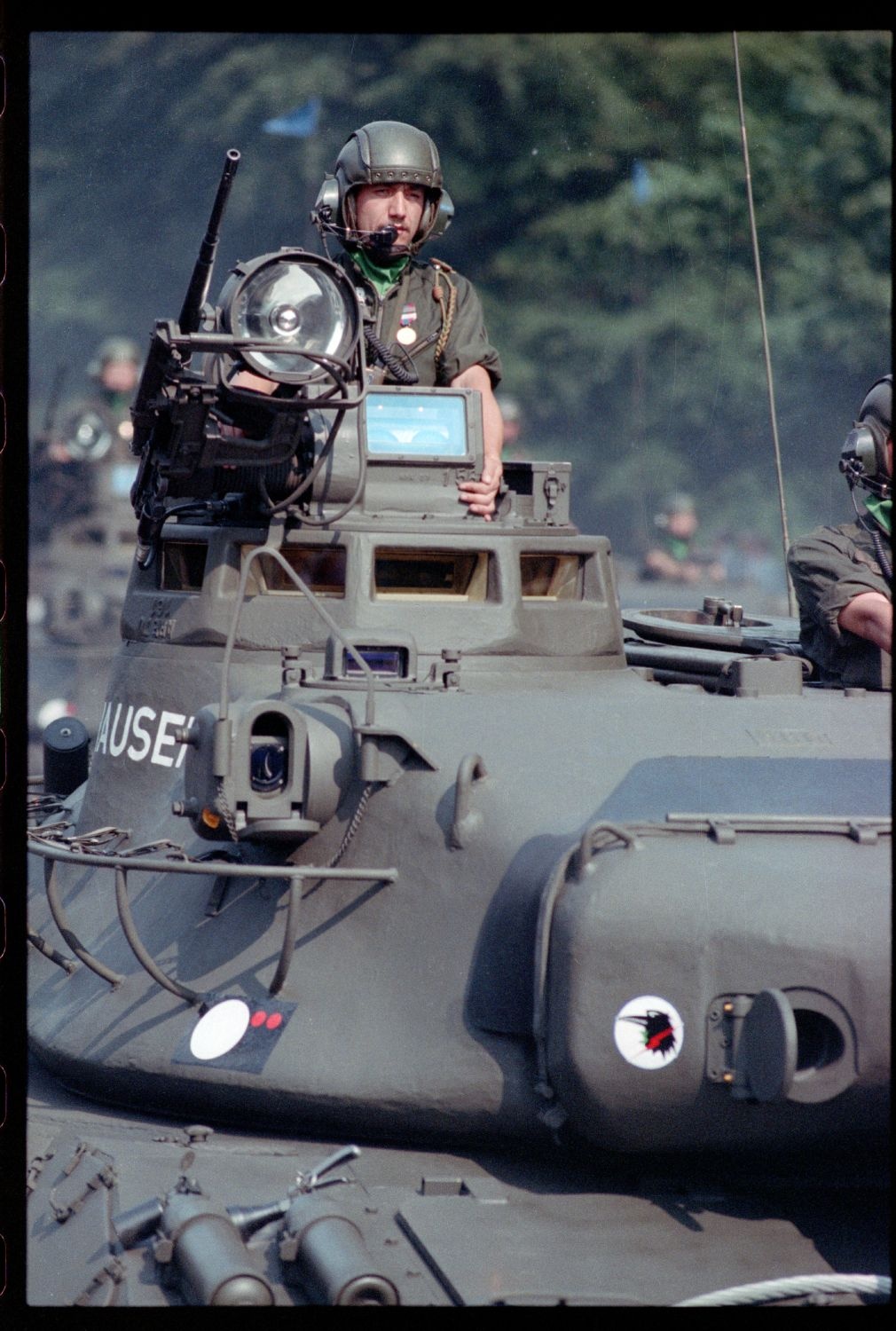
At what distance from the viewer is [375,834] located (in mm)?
5504

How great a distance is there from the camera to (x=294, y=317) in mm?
5664

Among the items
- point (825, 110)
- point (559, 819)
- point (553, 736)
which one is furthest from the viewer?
point (825, 110)

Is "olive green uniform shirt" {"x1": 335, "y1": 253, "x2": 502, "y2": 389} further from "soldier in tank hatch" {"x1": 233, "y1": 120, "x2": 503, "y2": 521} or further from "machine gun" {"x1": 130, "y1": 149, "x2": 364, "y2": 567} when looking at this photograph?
"machine gun" {"x1": 130, "y1": 149, "x2": 364, "y2": 567}

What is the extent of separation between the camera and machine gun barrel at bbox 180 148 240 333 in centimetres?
543

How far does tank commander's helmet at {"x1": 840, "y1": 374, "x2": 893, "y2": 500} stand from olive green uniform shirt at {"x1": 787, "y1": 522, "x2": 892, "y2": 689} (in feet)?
0.59

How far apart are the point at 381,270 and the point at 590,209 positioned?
55.2 feet

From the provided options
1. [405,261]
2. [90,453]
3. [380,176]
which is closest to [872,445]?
[405,261]

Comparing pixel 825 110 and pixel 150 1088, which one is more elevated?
pixel 825 110

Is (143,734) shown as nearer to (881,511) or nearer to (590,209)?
(881,511)

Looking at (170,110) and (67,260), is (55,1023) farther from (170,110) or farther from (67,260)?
(67,260)

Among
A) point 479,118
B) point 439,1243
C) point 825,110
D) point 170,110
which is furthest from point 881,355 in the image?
point 439,1243

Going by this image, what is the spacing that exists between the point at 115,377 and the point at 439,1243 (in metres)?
17.7

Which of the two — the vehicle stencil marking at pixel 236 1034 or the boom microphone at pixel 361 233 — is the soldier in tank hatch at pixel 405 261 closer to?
the boom microphone at pixel 361 233

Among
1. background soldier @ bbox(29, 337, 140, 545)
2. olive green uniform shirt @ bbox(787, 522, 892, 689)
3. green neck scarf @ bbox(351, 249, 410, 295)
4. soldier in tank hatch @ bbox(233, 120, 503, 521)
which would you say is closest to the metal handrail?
olive green uniform shirt @ bbox(787, 522, 892, 689)
